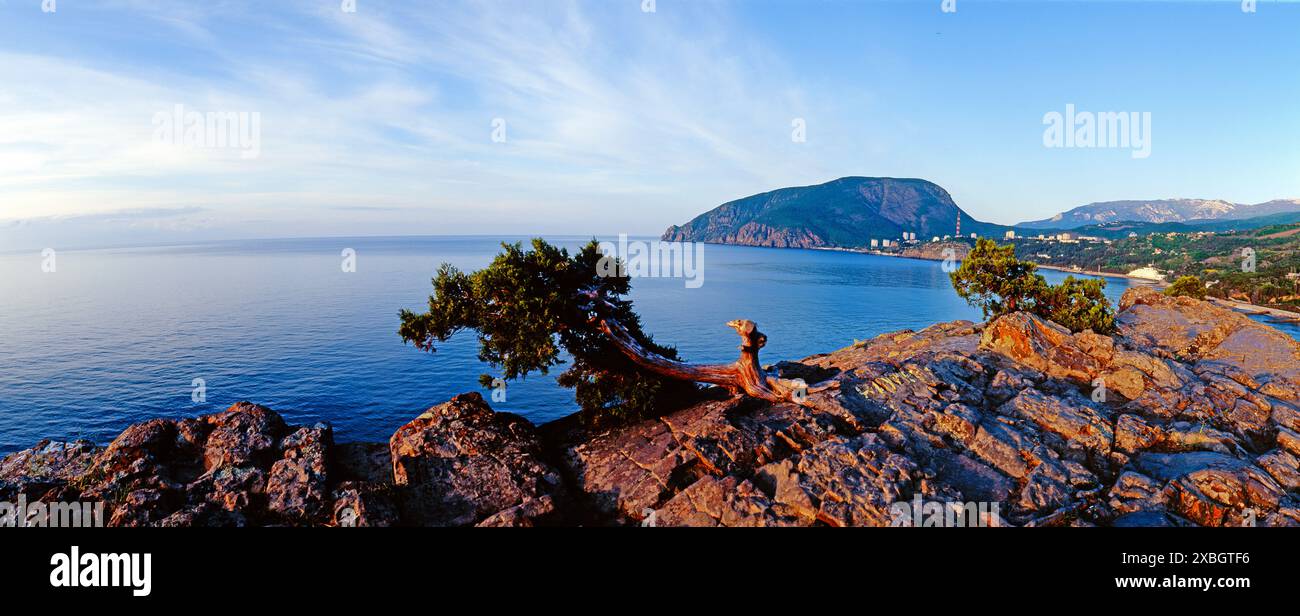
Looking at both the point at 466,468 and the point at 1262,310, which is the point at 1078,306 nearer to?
the point at 466,468

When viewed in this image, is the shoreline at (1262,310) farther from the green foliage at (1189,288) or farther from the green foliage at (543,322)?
the green foliage at (543,322)

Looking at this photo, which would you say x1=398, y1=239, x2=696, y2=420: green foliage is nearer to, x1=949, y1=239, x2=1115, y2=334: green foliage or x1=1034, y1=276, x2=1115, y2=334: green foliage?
x1=1034, y1=276, x2=1115, y2=334: green foliage

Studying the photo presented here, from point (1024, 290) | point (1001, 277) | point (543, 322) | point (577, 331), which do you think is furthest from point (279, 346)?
point (1024, 290)

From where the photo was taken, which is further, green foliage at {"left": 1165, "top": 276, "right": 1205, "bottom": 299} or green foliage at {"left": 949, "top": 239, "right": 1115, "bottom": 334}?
green foliage at {"left": 1165, "top": 276, "right": 1205, "bottom": 299}

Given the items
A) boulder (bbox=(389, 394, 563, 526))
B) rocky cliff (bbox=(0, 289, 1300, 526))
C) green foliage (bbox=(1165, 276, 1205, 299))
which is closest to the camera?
rocky cliff (bbox=(0, 289, 1300, 526))

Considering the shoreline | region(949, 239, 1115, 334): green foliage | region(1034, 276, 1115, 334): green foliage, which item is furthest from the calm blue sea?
the shoreline

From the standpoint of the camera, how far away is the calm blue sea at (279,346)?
173 feet

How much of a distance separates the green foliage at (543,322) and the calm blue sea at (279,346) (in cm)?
2664

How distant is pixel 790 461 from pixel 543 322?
42.0 feet

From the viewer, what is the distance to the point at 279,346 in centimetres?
7819

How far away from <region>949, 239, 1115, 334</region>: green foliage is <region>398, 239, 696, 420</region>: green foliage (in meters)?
35.1

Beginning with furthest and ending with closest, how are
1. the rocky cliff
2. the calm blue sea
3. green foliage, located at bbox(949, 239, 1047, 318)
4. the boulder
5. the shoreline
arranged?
the shoreline
the calm blue sea
green foliage, located at bbox(949, 239, 1047, 318)
the boulder
the rocky cliff

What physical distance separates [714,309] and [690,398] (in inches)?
3957

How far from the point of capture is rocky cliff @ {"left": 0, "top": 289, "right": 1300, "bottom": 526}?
1759 cm
